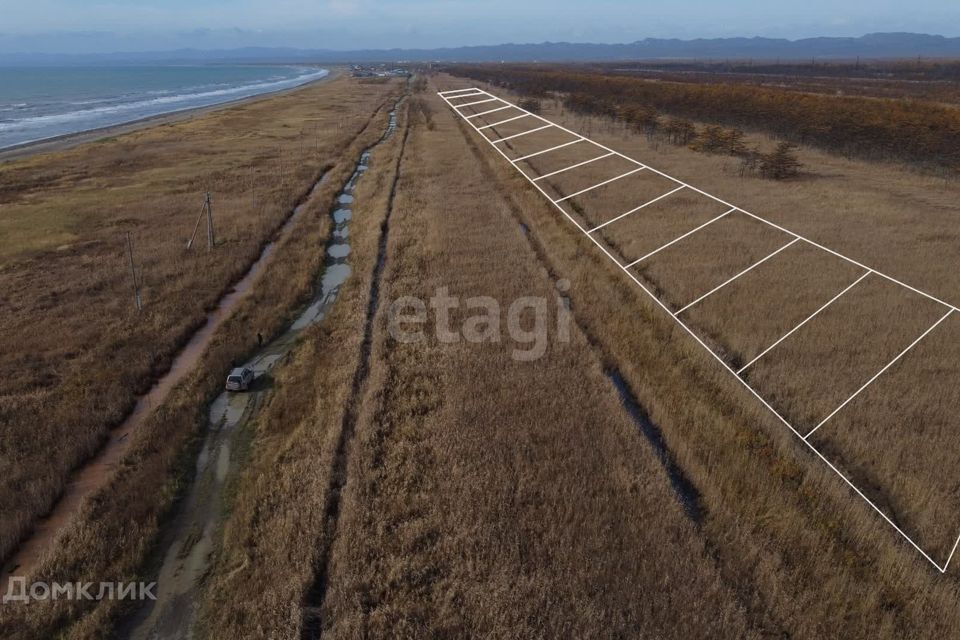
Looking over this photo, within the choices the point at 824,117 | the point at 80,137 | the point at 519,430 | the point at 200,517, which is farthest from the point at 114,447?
the point at 80,137

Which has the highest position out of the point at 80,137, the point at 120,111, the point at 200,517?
the point at 120,111

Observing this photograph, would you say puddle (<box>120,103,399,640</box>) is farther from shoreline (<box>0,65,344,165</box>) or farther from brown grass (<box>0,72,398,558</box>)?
shoreline (<box>0,65,344,165</box>)

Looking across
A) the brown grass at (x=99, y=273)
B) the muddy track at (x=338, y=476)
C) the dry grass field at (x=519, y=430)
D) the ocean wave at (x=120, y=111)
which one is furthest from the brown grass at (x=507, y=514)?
the ocean wave at (x=120, y=111)

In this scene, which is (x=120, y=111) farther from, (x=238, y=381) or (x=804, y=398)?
(x=804, y=398)

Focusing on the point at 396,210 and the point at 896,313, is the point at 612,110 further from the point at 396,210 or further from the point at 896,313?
the point at 896,313

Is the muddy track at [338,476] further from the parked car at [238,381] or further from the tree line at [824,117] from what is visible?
the tree line at [824,117]

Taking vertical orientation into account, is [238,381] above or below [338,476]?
above

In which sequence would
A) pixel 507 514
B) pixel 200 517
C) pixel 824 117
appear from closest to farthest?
pixel 507 514 < pixel 200 517 < pixel 824 117
